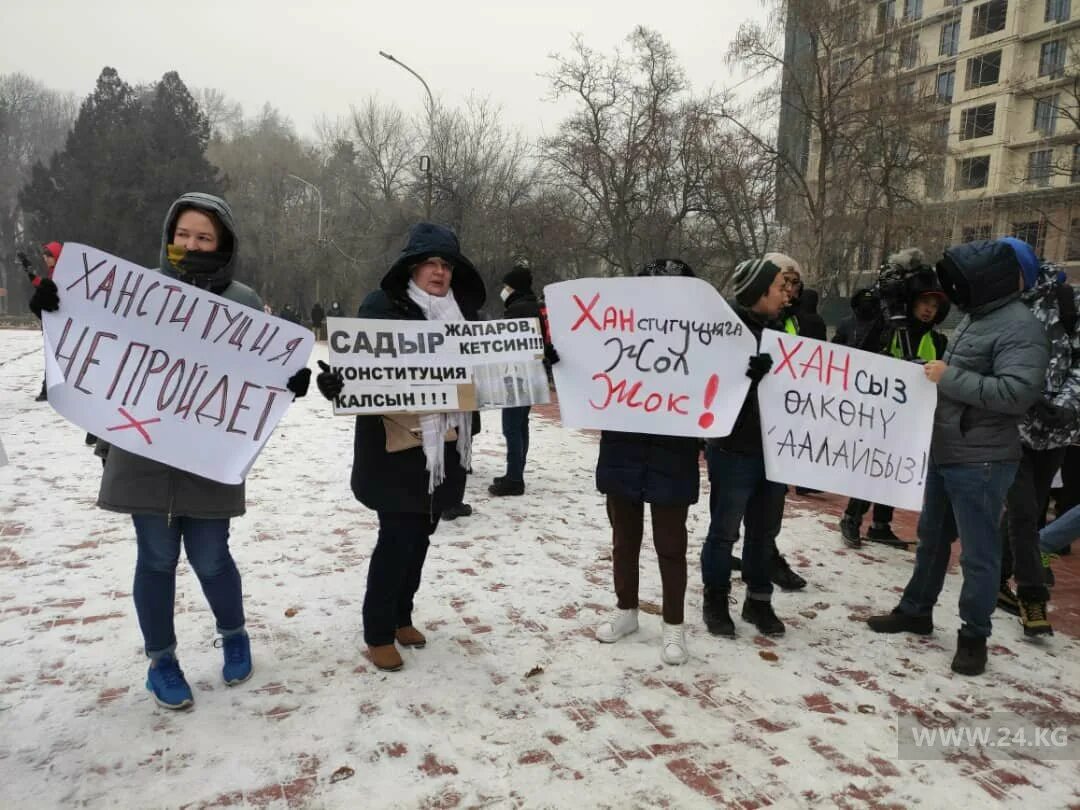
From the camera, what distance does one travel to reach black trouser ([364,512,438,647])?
A: 3.34 m

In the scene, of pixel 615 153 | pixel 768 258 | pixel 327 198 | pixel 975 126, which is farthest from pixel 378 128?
pixel 768 258

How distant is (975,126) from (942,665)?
161 ft

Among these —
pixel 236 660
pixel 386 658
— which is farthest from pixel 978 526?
pixel 236 660

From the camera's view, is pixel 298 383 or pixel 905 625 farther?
pixel 905 625

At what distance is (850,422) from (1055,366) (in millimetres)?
1301

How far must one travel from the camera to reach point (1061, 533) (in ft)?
14.8

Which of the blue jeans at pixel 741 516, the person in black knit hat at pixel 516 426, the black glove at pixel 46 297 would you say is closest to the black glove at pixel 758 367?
the blue jeans at pixel 741 516

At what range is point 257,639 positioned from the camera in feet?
12.1

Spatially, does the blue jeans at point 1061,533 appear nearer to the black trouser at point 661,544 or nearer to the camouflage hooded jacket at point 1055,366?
the camouflage hooded jacket at point 1055,366

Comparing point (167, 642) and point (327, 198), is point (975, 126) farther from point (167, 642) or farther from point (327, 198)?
point (167, 642)

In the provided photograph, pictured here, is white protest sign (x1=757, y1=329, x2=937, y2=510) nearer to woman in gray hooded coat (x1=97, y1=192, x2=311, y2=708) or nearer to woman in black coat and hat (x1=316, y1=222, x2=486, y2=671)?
woman in black coat and hat (x1=316, y1=222, x2=486, y2=671)

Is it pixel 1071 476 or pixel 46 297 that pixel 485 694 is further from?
pixel 1071 476

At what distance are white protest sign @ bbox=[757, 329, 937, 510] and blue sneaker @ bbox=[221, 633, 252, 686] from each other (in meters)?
2.66

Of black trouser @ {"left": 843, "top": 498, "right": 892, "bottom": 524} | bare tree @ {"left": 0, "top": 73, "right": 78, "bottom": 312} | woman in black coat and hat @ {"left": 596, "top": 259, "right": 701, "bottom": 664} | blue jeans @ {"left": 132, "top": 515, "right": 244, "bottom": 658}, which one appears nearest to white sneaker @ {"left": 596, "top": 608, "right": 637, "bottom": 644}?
woman in black coat and hat @ {"left": 596, "top": 259, "right": 701, "bottom": 664}
